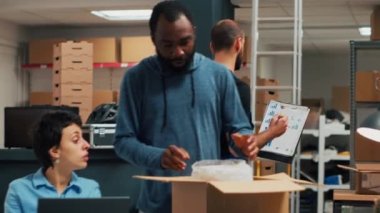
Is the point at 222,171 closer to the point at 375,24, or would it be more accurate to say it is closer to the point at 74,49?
the point at 375,24

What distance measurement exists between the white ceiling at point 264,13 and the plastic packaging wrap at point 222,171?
16.1 feet

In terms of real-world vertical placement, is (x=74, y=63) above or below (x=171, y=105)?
above

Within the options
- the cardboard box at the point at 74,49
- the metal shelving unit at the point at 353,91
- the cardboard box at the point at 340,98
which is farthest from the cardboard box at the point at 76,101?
the cardboard box at the point at 340,98

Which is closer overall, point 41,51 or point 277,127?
point 277,127

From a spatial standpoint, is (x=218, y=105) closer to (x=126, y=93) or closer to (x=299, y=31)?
(x=126, y=93)

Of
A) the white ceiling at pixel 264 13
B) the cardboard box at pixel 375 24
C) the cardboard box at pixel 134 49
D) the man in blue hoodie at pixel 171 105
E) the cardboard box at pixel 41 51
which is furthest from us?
the cardboard box at pixel 41 51

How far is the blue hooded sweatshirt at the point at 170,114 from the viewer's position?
6.40ft

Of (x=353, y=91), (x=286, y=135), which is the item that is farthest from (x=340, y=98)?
(x=286, y=135)

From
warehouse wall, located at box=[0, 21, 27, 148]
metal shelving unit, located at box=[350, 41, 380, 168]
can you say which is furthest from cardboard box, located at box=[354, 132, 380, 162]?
warehouse wall, located at box=[0, 21, 27, 148]

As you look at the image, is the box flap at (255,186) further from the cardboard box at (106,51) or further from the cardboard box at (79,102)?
the cardboard box at (106,51)

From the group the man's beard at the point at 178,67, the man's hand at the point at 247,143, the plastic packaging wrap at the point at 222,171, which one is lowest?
the plastic packaging wrap at the point at 222,171

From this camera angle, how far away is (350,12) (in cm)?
763

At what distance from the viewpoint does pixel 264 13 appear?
771cm

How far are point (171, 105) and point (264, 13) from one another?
5.92m
